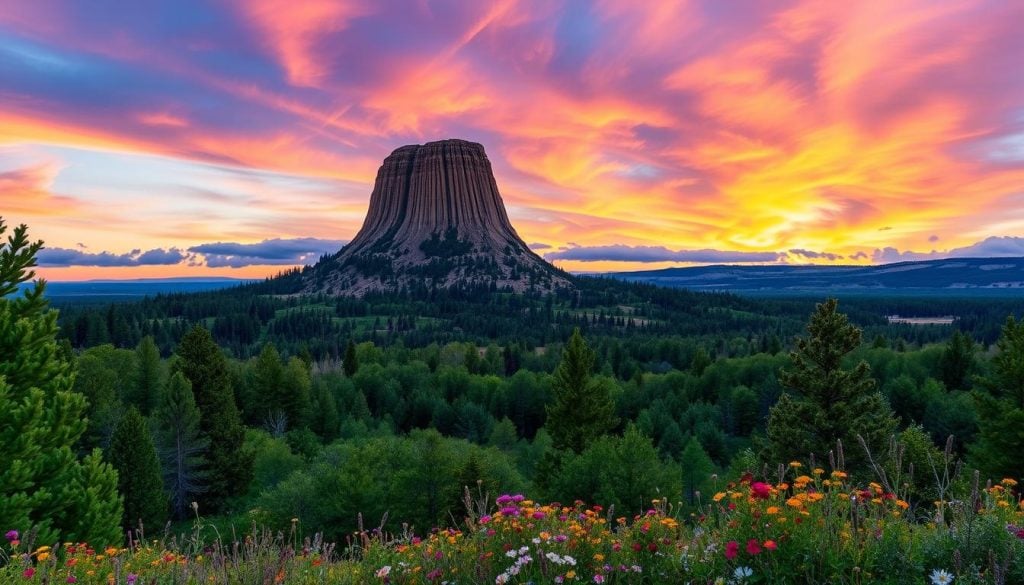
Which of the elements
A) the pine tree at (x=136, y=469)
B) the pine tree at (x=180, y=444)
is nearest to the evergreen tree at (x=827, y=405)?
the pine tree at (x=136, y=469)

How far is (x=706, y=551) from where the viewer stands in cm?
562

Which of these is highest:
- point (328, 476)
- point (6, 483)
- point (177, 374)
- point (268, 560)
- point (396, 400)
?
point (268, 560)

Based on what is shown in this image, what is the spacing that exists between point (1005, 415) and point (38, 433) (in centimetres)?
3668

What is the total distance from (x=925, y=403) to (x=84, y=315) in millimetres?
162380

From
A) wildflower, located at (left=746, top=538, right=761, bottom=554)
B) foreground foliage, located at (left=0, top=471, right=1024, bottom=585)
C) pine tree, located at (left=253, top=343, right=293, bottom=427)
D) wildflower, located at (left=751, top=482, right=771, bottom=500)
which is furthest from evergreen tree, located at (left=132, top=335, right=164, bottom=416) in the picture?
wildflower, located at (left=746, top=538, right=761, bottom=554)

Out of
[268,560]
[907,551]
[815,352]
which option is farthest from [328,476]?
[907,551]

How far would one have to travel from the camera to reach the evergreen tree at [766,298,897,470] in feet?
89.2

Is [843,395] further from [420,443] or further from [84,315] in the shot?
[84,315]

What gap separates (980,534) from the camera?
17.6ft

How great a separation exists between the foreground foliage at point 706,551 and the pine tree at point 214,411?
140ft

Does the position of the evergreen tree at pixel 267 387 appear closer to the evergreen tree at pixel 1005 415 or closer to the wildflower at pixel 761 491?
the evergreen tree at pixel 1005 415

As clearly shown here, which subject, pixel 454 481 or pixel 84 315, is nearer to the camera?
pixel 454 481

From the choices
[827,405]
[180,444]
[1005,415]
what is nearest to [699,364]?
[827,405]

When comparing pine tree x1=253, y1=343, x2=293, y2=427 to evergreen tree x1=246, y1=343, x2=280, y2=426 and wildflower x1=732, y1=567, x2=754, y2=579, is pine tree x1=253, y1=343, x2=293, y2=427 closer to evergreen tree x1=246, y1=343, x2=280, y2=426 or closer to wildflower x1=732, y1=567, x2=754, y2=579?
evergreen tree x1=246, y1=343, x2=280, y2=426
